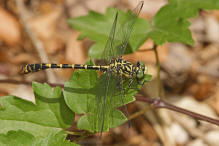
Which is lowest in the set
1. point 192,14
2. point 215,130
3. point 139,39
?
point 215,130

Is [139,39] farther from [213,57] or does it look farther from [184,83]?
[213,57]

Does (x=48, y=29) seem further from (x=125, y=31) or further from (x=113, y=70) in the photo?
(x=113, y=70)

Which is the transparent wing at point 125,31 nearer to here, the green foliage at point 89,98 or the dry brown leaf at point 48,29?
the green foliage at point 89,98

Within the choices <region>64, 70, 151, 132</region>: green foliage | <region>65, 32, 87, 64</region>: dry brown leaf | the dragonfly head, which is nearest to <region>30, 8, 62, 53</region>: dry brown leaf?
→ <region>65, 32, 87, 64</region>: dry brown leaf

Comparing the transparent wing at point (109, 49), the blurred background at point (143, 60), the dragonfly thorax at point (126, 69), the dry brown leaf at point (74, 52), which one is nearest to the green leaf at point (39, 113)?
the dragonfly thorax at point (126, 69)

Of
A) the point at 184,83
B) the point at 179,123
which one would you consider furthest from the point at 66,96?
the point at 184,83

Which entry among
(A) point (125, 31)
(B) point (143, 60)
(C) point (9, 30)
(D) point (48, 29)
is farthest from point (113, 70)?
(C) point (9, 30)

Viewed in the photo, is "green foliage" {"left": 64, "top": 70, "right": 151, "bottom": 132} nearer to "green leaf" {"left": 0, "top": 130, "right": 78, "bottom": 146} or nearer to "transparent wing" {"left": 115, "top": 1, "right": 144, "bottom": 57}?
"green leaf" {"left": 0, "top": 130, "right": 78, "bottom": 146}
